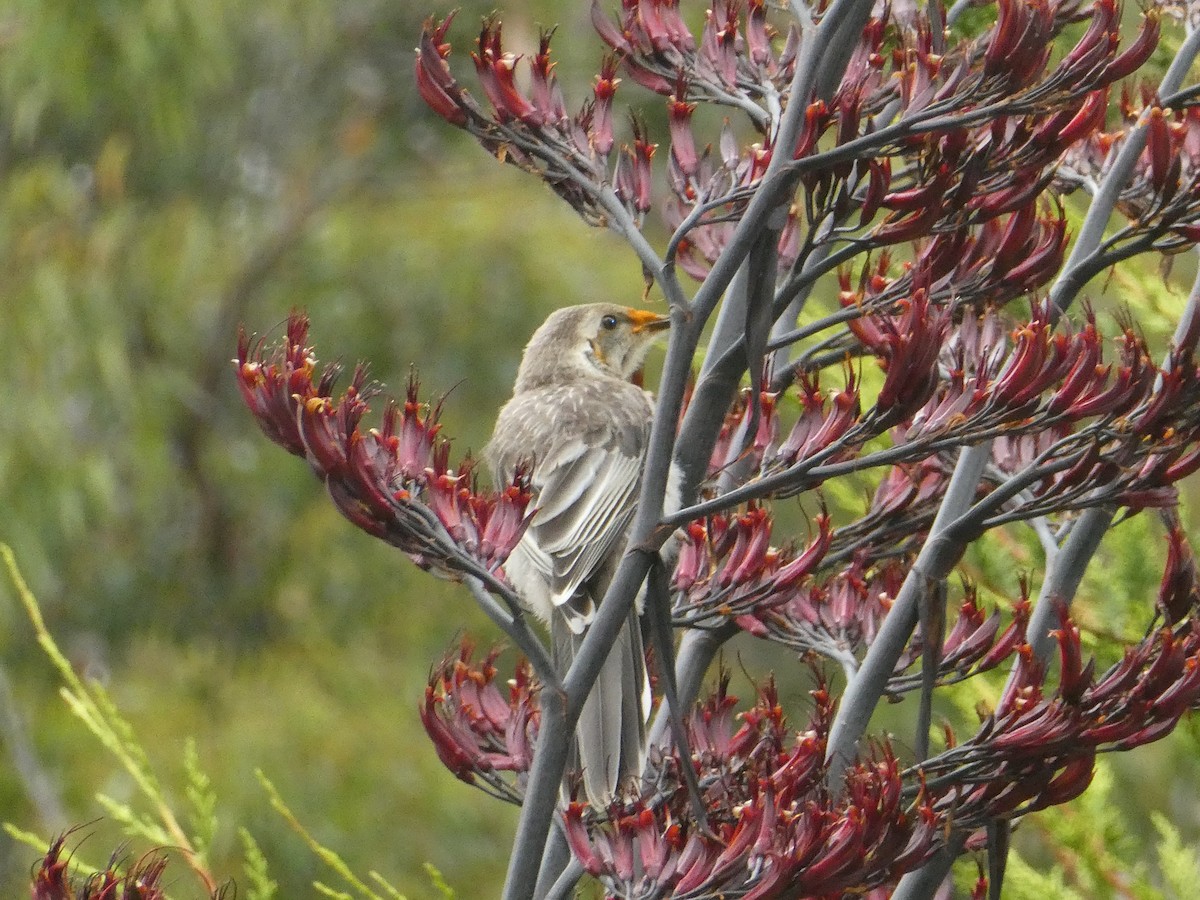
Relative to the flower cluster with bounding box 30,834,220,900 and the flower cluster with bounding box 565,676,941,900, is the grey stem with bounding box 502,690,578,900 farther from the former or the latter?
the flower cluster with bounding box 30,834,220,900

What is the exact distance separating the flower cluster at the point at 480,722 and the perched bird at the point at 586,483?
0.24 feet

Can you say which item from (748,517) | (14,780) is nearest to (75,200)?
(14,780)

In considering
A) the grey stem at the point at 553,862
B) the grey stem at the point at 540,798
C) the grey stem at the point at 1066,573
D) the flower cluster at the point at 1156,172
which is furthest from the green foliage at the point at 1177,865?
the grey stem at the point at 540,798

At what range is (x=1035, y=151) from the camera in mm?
1709

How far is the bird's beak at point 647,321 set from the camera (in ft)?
10.9

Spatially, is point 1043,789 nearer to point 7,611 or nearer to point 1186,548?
point 1186,548

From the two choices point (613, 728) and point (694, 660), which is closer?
point (613, 728)

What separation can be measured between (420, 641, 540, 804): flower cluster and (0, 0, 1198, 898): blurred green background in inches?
192

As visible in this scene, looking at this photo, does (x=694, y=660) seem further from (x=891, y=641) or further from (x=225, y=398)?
(x=225, y=398)

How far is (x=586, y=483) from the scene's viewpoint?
2.47 m

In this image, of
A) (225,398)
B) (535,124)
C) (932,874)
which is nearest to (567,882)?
(932,874)

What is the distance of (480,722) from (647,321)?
1468 millimetres

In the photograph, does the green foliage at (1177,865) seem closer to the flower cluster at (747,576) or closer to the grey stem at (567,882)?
the flower cluster at (747,576)

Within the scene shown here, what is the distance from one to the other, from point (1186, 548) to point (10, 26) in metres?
6.20
